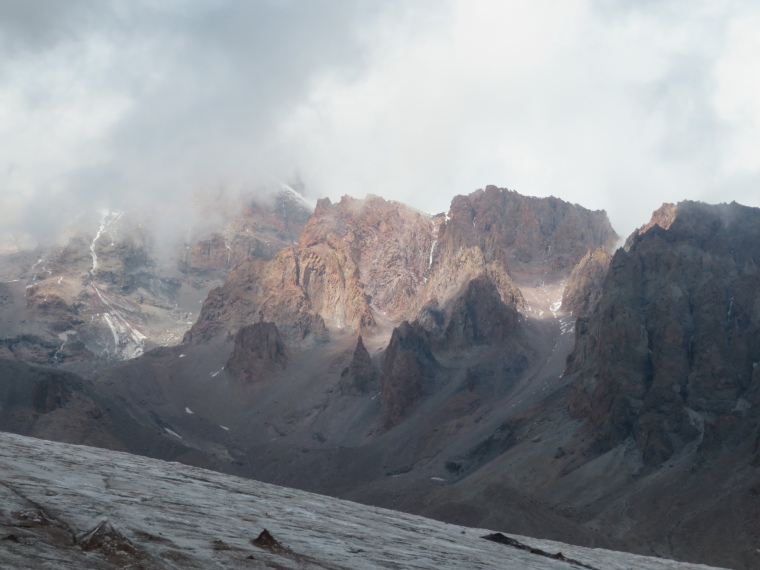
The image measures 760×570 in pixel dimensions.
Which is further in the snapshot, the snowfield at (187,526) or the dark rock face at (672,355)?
the dark rock face at (672,355)

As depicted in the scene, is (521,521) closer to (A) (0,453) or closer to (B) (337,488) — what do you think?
(B) (337,488)

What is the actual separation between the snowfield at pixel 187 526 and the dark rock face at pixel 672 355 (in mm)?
126744

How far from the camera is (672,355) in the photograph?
6742 inches

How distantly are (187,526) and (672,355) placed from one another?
165073 millimetres

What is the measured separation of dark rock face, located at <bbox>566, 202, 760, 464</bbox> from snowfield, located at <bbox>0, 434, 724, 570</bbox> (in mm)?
126744

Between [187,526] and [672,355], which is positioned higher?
[672,355]

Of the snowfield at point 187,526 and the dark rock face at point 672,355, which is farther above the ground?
the dark rock face at point 672,355

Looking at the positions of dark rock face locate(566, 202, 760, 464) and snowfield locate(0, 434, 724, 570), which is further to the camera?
dark rock face locate(566, 202, 760, 464)

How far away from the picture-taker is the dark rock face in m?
155

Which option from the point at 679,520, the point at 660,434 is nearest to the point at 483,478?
the point at 660,434

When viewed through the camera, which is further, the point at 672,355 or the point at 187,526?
the point at 672,355

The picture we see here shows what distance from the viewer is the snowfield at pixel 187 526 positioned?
1497 centimetres

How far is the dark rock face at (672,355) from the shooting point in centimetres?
15475

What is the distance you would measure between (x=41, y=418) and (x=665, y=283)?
136m
